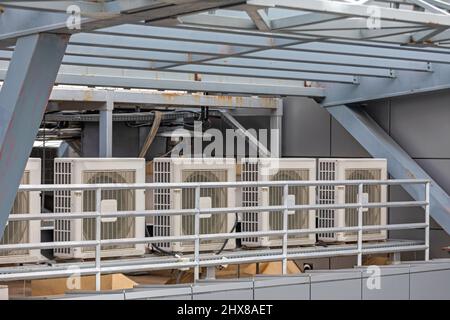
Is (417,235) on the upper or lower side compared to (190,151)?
lower

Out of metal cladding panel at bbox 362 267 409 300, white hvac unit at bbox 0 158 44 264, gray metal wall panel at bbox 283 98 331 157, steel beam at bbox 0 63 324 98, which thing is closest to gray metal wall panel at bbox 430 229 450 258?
metal cladding panel at bbox 362 267 409 300

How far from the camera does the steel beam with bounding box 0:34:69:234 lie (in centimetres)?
688

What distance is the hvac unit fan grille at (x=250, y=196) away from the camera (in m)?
11.4

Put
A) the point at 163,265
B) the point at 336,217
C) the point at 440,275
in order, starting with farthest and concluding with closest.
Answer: the point at 336,217
the point at 440,275
the point at 163,265

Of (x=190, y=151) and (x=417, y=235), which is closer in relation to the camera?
(x=417, y=235)

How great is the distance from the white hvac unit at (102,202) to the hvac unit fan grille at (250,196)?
5.33 ft

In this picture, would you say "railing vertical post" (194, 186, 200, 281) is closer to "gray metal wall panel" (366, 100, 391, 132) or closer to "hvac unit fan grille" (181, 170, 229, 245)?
"hvac unit fan grille" (181, 170, 229, 245)

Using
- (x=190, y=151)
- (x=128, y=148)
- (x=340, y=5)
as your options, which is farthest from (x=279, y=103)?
(x=340, y=5)

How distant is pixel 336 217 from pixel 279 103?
2.89m

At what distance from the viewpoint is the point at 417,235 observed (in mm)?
12859

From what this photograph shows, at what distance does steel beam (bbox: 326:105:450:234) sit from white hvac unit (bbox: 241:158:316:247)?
1.57 metres

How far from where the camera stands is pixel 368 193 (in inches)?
476
